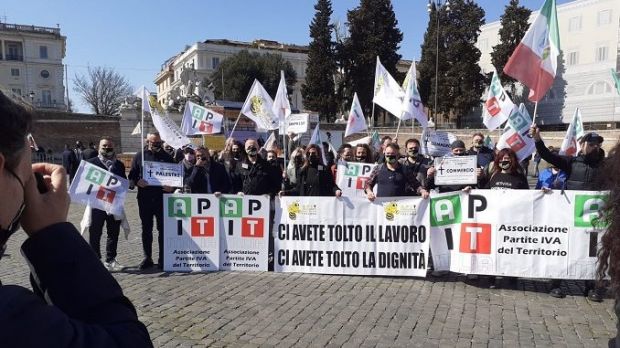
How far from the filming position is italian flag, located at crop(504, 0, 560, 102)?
24.6 feet

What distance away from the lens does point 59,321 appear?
1.04 metres

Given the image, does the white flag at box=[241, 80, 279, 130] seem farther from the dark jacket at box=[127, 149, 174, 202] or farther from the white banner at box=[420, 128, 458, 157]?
the dark jacket at box=[127, 149, 174, 202]

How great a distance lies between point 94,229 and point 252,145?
8.93ft

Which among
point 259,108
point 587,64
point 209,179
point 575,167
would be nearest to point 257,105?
point 259,108

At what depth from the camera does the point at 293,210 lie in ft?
24.1

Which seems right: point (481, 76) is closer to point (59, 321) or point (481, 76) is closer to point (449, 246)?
point (449, 246)

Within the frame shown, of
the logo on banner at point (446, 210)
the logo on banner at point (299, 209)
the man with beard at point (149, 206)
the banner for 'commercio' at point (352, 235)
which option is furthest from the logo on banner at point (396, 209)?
the man with beard at point (149, 206)

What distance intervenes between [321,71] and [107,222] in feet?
175

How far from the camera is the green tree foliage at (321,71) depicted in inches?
2329

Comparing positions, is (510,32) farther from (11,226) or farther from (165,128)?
(11,226)

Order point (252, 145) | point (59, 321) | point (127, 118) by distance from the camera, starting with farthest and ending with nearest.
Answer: point (127, 118) < point (252, 145) < point (59, 321)

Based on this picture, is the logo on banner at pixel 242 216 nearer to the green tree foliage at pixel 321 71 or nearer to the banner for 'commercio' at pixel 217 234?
the banner for 'commercio' at pixel 217 234

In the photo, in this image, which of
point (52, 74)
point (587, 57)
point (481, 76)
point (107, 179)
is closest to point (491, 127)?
point (107, 179)

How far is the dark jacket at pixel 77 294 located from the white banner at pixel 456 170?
6474mm
